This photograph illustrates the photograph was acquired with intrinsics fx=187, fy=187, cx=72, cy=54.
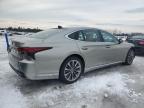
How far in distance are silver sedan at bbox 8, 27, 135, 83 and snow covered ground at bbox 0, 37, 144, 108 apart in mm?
336

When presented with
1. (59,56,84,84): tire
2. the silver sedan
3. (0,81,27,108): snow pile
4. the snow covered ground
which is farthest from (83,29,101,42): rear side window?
(0,81,27,108): snow pile

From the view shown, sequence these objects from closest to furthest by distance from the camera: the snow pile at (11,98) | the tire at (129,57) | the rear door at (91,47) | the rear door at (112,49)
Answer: the snow pile at (11,98) < the rear door at (91,47) < the rear door at (112,49) < the tire at (129,57)

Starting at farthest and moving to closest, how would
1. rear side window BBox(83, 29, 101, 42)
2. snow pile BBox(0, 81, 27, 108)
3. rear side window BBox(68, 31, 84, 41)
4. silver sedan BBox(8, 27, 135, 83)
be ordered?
rear side window BBox(83, 29, 101, 42)
rear side window BBox(68, 31, 84, 41)
silver sedan BBox(8, 27, 135, 83)
snow pile BBox(0, 81, 27, 108)

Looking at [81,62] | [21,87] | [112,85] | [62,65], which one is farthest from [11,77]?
[112,85]

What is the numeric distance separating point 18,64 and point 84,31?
209 centimetres

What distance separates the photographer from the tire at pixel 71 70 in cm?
466

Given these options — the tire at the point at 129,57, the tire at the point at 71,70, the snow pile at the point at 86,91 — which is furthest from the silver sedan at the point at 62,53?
the tire at the point at 129,57

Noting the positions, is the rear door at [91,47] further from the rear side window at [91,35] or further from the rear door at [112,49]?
the rear door at [112,49]

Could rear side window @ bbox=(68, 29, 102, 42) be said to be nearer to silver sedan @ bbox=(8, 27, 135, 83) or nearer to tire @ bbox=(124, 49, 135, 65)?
silver sedan @ bbox=(8, 27, 135, 83)

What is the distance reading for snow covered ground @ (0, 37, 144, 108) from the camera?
12.2 feet

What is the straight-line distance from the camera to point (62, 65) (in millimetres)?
4609

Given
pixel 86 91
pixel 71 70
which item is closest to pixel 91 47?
pixel 71 70

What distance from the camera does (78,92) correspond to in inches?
169

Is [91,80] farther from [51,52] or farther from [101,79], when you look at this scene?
[51,52]
